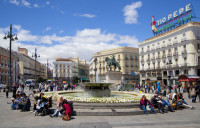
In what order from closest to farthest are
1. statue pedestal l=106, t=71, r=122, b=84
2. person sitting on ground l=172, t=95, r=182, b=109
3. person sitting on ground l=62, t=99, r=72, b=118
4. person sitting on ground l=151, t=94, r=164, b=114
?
person sitting on ground l=62, t=99, r=72, b=118 → person sitting on ground l=151, t=94, r=164, b=114 → person sitting on ground l=172, t=95, r=182, b=109 → statue pedestal l=106, t=71, r=122, b=84

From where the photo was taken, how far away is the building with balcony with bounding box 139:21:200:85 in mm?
38812

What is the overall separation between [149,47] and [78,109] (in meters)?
45.7

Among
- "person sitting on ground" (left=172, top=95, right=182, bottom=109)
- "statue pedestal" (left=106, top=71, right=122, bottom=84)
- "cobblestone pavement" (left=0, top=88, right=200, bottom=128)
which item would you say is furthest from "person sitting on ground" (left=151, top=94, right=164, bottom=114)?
"statue pedestal" (left=106, top=71, right=122, bottom=84)

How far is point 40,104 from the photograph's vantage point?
29.7 ft

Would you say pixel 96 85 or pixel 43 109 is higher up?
pixel 96 85

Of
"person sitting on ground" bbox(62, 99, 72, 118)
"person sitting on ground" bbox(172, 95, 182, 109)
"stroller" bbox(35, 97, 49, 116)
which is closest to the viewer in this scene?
"person sitting on ground" bbox(62, 99, 72, 118)

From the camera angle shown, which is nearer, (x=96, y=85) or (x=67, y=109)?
A: (x=67, y=109)

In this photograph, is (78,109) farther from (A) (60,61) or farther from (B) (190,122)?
(A) (60,61)

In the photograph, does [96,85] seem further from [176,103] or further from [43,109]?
[176,103]

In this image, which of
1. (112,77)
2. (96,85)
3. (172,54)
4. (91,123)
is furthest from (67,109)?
(172,54)

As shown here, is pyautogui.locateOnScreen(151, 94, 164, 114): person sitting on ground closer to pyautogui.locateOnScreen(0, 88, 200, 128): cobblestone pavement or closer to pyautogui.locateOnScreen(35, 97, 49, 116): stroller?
pyautogui.locateOnScreen(0, 88, 200, 128): cobblestone pavement

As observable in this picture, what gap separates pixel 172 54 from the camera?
4378cm

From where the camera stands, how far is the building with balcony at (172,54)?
38.8 metres

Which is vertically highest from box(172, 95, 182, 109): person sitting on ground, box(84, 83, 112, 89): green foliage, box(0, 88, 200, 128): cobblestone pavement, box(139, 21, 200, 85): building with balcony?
box(139, 21, 200, 85): building with balcony
